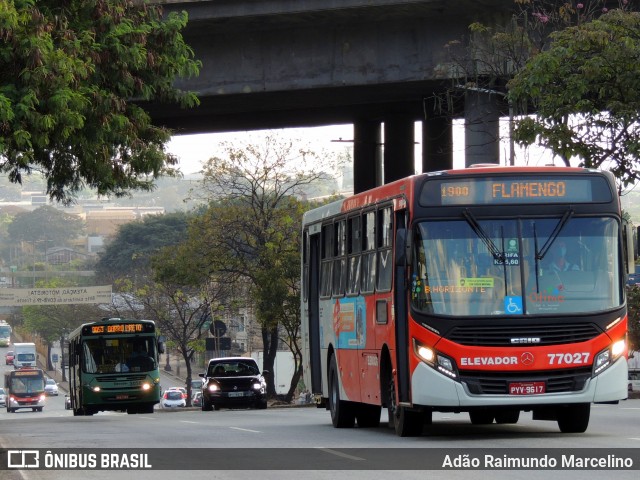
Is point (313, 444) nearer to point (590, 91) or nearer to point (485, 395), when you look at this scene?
point (485, 395)

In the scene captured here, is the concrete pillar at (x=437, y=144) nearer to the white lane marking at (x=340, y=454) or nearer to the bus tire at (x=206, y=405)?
the bus tire at (x=206, y=405)

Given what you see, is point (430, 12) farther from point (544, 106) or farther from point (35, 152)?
point (35, 152)

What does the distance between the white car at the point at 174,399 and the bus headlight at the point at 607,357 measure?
68095mm

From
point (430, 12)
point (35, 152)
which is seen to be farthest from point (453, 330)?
point (430, 12)

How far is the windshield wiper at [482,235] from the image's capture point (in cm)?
1650

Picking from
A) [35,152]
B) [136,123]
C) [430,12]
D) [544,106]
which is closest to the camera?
[35,152]

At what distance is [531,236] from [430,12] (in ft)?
46.9

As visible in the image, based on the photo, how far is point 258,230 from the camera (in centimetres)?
5303

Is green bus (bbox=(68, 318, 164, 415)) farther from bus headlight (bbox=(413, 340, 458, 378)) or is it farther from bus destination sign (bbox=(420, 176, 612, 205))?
bus headlight (bbox=(413, 340, 458, 378))

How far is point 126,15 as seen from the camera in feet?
69.4

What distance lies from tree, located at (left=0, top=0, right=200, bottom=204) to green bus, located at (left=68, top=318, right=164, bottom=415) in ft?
51.3

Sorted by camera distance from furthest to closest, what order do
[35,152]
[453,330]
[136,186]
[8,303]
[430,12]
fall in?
[8,303] → [430,12] → [136,186] → [35,152] → [453,330]

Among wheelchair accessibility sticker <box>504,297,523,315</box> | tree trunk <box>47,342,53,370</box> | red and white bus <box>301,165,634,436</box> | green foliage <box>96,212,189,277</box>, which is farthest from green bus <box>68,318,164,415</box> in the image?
tree trunk <box>47,342,53,370</box>
